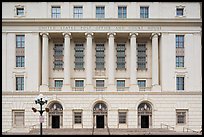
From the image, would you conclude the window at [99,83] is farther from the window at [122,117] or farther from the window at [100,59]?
the window at [122,117]

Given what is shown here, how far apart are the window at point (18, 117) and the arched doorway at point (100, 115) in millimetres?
8744

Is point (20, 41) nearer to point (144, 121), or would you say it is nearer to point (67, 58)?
point (67, 58)

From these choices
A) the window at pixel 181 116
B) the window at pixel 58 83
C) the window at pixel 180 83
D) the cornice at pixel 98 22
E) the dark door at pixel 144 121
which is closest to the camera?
the window at pixel 181 116

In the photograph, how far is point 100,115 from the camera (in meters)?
36.8

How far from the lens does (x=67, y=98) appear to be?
36.0 meters

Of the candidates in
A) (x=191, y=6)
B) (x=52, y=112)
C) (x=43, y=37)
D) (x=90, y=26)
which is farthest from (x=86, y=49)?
(x=191, y=6)

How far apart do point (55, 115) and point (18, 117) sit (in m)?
4.45

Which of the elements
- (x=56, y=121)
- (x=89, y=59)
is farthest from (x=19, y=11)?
(x=56, y=121)

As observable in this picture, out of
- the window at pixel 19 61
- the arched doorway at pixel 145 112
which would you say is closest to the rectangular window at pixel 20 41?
the window at pixel 19 61

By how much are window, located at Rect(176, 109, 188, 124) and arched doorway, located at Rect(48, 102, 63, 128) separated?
14254mm

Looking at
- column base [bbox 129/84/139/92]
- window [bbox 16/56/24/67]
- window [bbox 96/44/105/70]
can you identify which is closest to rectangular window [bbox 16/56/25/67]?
window [bbox 16/56/24/67]

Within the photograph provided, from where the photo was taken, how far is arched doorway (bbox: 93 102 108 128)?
36469 millimetres

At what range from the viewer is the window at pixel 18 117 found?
118 ft

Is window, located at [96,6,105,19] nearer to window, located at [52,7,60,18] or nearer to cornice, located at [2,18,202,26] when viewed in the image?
cornice, located at [2,18,202,26]
